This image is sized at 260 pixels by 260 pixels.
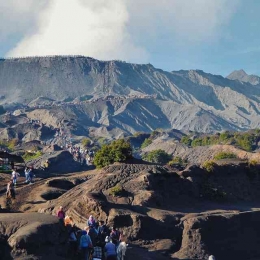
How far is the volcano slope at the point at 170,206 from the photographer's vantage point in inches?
944

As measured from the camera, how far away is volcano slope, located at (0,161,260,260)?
944 inches

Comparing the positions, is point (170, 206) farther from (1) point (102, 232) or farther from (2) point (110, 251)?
(2) point (110, 251)

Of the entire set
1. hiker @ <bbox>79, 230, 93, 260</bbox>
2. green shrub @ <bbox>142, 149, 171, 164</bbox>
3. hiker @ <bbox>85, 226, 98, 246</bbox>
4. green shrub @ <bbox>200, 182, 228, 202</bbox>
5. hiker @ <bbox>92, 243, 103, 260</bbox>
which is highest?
green shrub @ <bbox>142, 149, 171, 164</bbox>

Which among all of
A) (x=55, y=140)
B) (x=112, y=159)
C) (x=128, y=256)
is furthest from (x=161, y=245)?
(x=55, y=140)

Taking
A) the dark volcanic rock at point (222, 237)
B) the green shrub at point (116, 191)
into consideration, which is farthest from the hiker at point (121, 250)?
the green shrub at point (116, 191)

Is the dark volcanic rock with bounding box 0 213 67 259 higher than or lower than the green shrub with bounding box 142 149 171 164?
lower

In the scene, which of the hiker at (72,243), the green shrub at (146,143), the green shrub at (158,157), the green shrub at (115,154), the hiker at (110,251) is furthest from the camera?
the green shrub at (146,143)

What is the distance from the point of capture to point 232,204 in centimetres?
3153

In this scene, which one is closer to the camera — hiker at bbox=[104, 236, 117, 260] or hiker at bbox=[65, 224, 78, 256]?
hiker at bbox=[104, 236, 117, 260]

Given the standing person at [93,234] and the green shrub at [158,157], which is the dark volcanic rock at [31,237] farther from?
the green shrub at [158,157]

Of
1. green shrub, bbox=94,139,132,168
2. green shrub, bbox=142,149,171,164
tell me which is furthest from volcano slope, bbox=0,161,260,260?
green shrub, bbox=142,149,171,164

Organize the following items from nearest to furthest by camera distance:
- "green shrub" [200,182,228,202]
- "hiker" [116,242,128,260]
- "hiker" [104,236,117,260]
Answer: "hiker" [104,236,117,260] < "hiker" [116,242,128,260] < "green shrub" [200,182,228,202]

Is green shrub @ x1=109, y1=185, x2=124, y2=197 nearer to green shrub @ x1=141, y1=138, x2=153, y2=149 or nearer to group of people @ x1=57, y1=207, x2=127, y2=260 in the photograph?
group of people @ x1=57, y1=207, x2=127, y2=260

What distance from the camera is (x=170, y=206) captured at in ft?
91.6
